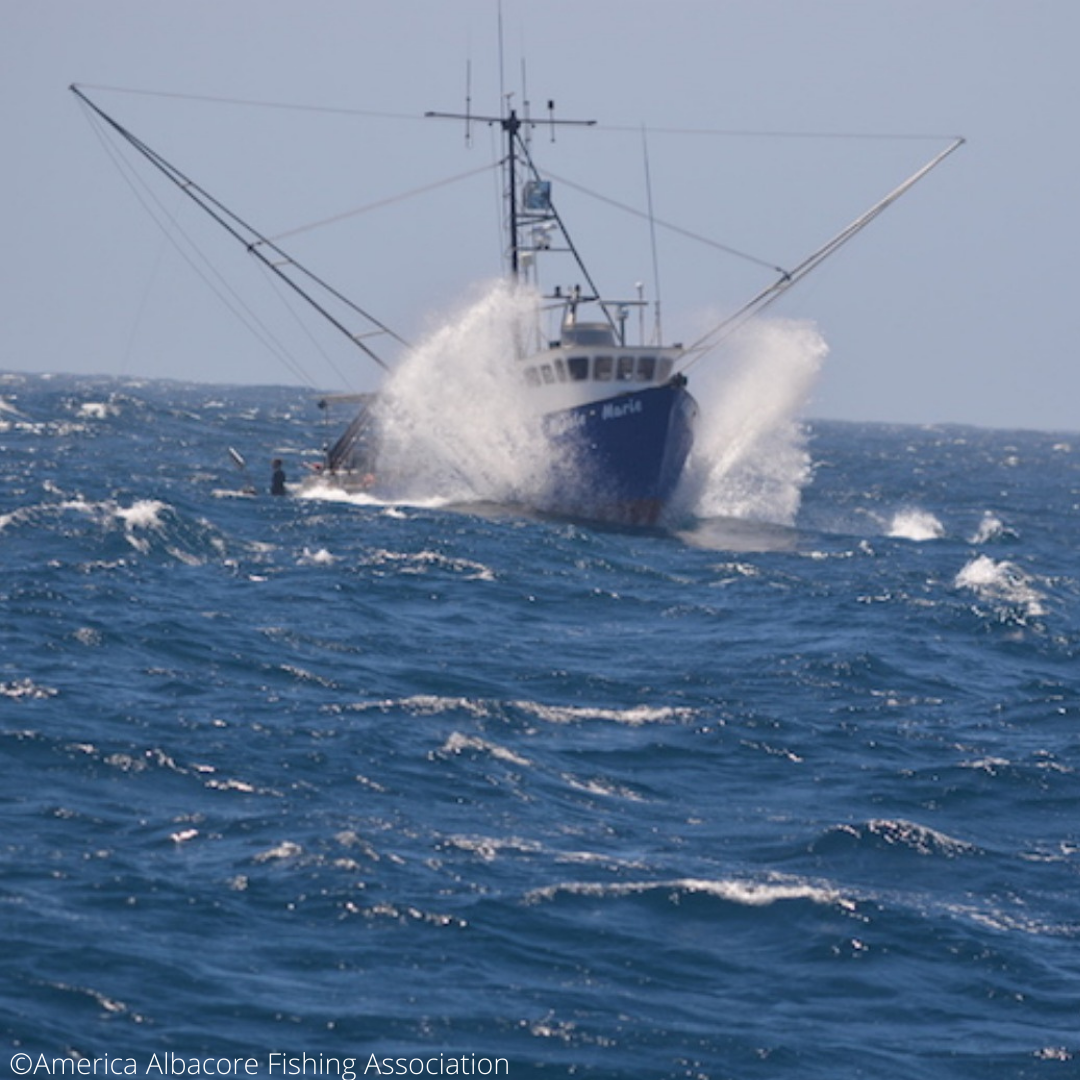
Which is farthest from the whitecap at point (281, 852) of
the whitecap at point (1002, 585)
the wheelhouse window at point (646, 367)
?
the wheelhouse window at point (646, 367)

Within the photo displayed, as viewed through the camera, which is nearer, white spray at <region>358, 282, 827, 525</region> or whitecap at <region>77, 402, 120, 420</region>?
white spray at <region>358, 282, 827, 525</region>

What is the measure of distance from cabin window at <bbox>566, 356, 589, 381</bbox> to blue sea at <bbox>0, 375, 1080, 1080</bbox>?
1648cm

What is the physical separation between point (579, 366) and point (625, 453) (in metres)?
3.60

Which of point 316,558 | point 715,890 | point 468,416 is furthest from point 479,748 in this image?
point 468,416

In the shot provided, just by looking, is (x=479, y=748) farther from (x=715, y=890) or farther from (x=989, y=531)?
(x=989, y=531)

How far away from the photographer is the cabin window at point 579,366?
65.9 metres

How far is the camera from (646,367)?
218 feet

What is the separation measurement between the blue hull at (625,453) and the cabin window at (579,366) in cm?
130

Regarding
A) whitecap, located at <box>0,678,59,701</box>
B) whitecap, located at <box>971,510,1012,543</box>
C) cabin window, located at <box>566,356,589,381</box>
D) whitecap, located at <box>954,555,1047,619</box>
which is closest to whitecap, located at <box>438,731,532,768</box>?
whitecap, located at <box>0,678,59,701</box>

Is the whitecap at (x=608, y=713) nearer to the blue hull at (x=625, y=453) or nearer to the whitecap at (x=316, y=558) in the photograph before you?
the whitecap at (x=316, y=558)

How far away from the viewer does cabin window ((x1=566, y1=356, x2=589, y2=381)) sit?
65938 mm

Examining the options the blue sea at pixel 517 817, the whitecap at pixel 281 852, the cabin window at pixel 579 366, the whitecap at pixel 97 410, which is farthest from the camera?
the whitecap at pixel 97 410

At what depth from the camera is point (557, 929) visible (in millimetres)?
21062

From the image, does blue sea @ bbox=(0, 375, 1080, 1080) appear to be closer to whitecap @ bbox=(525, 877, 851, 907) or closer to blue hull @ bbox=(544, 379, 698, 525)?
whitecap @ bbox=(525, 877, 851, 907)
